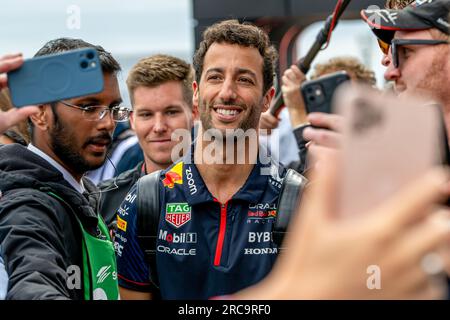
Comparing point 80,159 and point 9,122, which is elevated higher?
point 9,122

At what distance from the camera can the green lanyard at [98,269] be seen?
2.60m

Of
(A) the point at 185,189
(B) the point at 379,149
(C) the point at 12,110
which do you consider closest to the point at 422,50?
(A) the point at 185,189

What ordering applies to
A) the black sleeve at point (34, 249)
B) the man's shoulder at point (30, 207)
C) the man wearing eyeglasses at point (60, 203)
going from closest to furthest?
the black sleeve at point (34, 249), the man wearing eyeglasses at point (60, 203), the man's shoulder at point (30, 207)

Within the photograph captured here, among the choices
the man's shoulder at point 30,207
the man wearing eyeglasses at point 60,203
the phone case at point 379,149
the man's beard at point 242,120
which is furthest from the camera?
the man's beard at point 242,120

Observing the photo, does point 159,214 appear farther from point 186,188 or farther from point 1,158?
point 1,158

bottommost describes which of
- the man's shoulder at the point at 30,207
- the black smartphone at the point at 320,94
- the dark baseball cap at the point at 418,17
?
the man's shoulder at the point at 30,207

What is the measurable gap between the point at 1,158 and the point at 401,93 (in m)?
1.54

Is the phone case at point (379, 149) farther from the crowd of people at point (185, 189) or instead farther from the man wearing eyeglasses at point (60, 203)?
the man wearing eyeglasses at point (60, 203)

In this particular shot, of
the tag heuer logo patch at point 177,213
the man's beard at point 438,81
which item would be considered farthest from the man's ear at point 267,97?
the man's beard at point 438,81

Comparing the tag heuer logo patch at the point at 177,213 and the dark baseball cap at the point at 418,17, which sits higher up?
the dark baseball cap at the point at 418,17

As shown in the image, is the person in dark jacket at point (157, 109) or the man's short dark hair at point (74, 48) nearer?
the man's short dark hair at point (74, 48)
